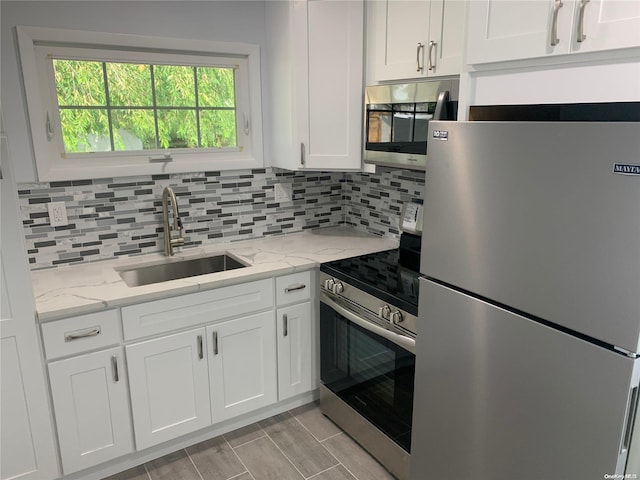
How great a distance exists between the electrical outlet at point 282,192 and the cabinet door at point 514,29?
1519 mm

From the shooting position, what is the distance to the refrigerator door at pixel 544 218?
3.70 feet

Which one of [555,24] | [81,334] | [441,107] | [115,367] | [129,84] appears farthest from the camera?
[129,84]

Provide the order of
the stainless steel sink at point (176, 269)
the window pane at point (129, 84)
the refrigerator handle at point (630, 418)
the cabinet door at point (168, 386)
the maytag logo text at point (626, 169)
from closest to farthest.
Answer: the maytag logo text at point (626, 169) → the refrigerator handle at point (630, 418) → the cabinet door at point (168, 386) → the window pane at point (129, 84) → the stainless steel sink at point (176, 269)

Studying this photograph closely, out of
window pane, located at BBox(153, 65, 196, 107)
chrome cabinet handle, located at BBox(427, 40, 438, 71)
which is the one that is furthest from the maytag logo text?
window pane, located at BBox(153, 65, 196, 107)

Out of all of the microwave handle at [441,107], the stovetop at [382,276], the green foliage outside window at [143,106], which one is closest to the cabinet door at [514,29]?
the microwave handle at [441,107]

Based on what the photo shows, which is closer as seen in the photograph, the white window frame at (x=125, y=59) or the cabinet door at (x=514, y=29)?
the cabinet door at (x=514, y=29)

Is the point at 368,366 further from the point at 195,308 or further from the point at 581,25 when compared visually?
the point at 581,25

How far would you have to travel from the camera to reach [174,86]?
8.30 ft

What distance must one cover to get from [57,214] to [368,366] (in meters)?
1.64

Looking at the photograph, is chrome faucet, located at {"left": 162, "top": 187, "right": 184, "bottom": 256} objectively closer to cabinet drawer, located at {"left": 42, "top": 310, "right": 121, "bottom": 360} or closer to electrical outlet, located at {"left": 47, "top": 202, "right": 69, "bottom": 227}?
electrical outlet, located at {"left": 47, "top": 202, "right": 69, "bottom": 227}

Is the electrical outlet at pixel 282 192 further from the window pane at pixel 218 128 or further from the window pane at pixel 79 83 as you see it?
the window pane at pixel 79 83

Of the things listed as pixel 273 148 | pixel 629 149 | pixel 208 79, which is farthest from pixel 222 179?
pixel 629 149

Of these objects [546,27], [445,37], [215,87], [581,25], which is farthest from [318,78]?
[581,25]

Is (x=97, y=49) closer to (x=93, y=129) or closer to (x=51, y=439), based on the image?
(x=93, y=129)
